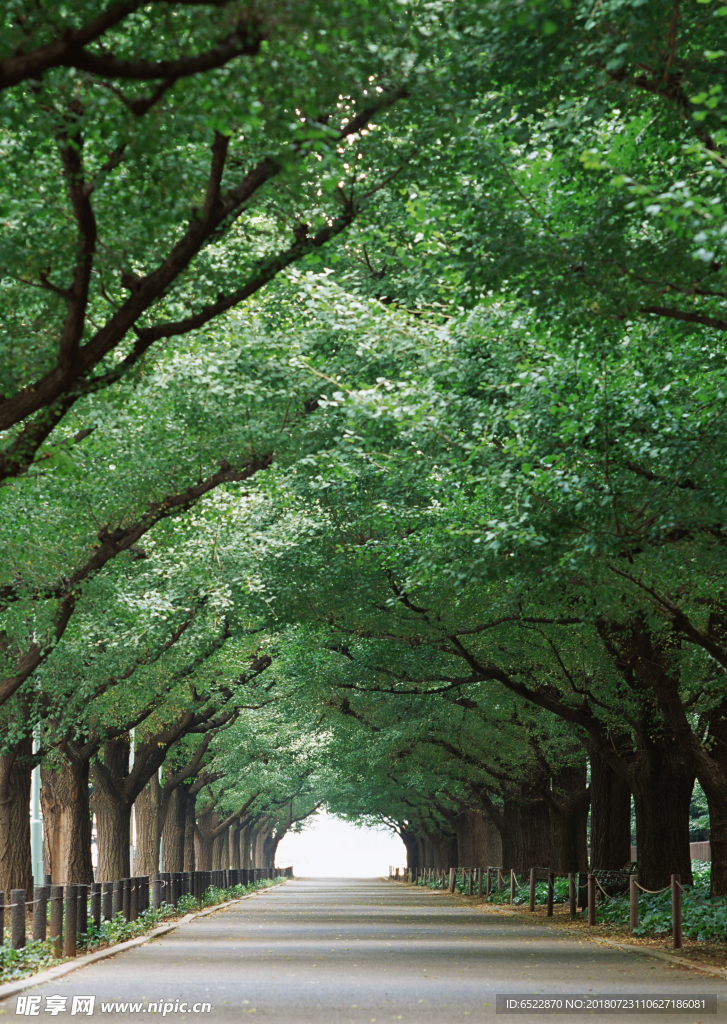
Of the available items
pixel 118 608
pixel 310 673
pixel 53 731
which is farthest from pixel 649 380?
pixel 310 673

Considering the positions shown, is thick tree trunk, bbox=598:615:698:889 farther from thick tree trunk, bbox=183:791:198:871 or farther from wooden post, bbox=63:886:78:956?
thick tree trunk, bbox=183:791:198:871

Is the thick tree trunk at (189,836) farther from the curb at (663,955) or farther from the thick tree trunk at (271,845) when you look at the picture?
the thick tree trunk at (271,845)

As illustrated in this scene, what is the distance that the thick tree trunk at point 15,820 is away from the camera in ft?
69.1

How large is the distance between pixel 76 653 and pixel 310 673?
9.45m

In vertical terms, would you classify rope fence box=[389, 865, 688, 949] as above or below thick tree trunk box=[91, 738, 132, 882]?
below

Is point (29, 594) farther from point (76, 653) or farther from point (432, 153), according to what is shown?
point (432, 153)

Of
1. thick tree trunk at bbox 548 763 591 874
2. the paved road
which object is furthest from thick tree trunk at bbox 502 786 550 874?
the paved road

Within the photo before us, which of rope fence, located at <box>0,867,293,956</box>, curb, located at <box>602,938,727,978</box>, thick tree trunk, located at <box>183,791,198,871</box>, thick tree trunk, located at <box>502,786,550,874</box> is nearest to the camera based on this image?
curb, located at <box>602,938,727,978</box>

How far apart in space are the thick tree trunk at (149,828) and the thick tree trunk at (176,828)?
322cm

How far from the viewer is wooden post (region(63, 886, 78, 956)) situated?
17.4 metres

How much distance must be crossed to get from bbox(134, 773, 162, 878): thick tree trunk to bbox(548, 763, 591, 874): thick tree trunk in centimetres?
1130

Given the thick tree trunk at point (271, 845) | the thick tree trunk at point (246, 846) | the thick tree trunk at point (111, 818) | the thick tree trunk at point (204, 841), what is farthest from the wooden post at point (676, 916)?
the thick tree trunk at point (271, 845)

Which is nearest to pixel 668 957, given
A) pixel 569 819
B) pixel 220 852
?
pixel 569 819

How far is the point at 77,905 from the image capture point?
706 inches
